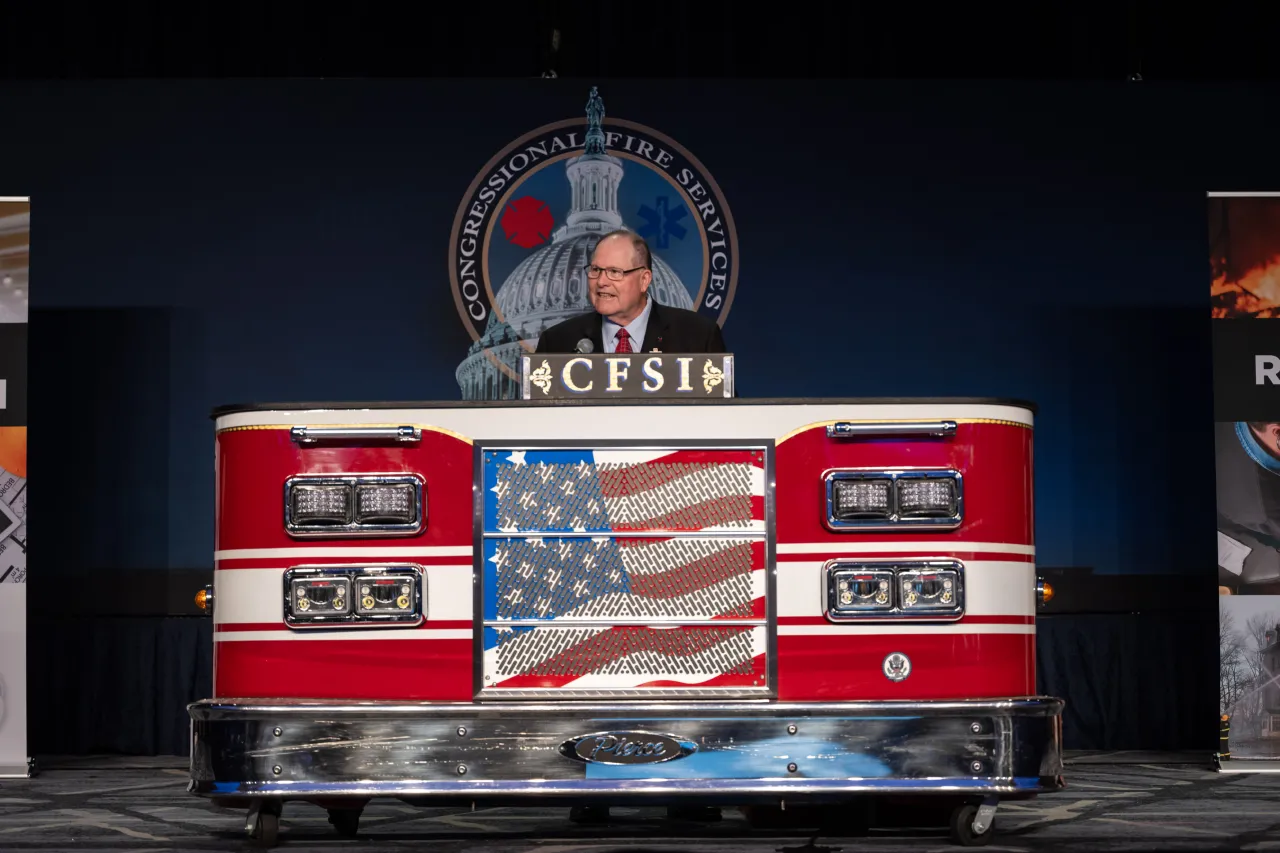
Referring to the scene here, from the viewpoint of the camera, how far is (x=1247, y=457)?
8.12 metres

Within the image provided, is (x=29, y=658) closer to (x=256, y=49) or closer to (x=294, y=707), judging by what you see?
(x=256, y=49)

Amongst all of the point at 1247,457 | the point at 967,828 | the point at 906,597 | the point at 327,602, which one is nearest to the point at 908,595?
the point at 906,597

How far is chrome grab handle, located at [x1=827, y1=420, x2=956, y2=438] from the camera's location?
479cm

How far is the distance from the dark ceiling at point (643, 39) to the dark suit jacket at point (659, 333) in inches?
124

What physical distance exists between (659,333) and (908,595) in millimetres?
1883

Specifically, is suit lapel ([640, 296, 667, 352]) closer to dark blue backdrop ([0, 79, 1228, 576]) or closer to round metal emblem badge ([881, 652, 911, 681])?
round metal emblem badge ([881, 652, 911, 681])

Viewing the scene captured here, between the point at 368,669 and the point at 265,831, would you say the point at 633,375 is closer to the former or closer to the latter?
the point at 368,669

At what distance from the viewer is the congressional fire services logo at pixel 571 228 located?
9.00 m

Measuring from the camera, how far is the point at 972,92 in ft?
30.1

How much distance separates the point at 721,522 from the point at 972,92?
16.7 ft

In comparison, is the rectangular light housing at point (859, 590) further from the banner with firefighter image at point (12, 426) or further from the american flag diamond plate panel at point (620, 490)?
the banner with firefighter image at point (12, 426)

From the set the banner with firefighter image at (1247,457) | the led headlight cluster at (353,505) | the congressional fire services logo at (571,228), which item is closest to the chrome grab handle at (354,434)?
the led headlight cluster at (353,505)

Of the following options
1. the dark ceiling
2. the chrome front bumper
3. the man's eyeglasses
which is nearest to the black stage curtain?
the dark ceiling

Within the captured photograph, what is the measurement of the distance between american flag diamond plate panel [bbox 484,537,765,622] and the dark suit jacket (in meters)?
1.42
